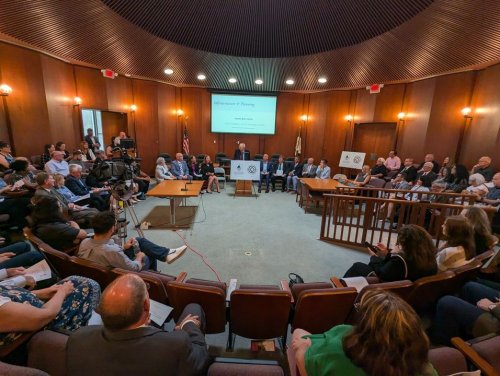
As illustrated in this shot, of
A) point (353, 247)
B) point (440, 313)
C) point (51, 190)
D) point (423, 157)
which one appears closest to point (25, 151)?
point (51, 190)

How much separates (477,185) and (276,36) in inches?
209

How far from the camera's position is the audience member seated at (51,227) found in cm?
250

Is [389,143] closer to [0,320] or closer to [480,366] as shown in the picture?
[480,366]

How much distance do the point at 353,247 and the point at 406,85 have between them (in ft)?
20.7

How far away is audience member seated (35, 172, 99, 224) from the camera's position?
11.5 ft

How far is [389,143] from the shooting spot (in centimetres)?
854

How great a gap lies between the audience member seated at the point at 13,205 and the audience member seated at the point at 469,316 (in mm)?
5108

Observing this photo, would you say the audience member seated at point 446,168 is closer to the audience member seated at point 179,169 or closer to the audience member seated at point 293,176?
the audience member seated at point 293,176

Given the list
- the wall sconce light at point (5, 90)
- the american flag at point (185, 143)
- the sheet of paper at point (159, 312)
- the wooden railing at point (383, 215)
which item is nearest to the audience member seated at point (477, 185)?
the wooden railing at point (383, 215)

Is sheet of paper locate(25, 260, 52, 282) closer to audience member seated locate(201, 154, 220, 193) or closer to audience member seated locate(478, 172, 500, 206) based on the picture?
audience member seated locate(201, 154, 220, 193)

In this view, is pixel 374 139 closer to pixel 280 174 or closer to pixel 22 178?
pixel 280 174

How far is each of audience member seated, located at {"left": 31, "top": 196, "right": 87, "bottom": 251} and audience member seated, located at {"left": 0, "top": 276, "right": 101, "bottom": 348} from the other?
1263 millimetres

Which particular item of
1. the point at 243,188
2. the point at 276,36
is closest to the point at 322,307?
the point at 276,36

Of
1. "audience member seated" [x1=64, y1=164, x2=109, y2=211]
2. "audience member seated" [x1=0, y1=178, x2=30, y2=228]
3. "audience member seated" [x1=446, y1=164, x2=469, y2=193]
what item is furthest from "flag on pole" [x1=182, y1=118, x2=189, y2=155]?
"audience member seated" [x1=446, y1=164, x2=469, y2=193]
